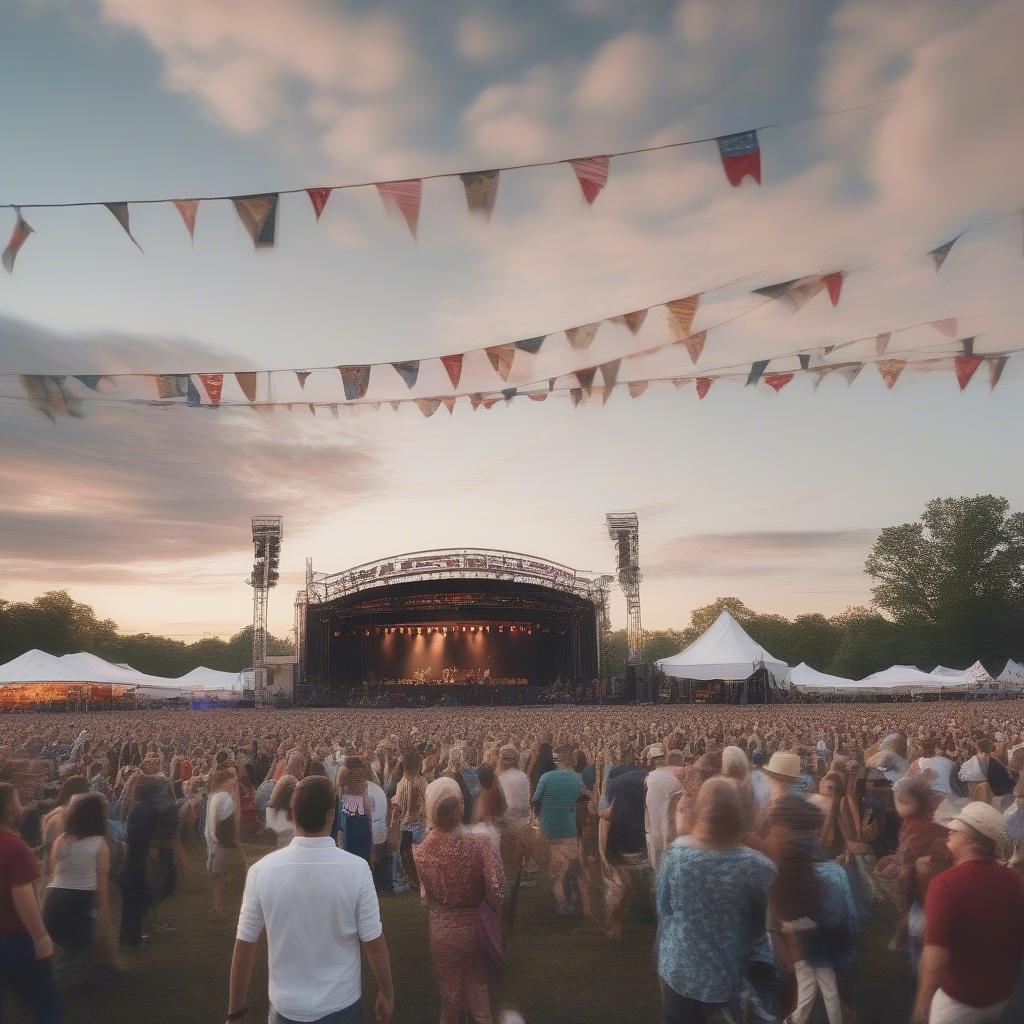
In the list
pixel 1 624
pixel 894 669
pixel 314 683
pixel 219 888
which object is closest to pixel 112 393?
pixel 219 888

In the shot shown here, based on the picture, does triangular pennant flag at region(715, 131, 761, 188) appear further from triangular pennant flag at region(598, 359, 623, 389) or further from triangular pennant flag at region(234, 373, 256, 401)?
triangular pennant flag at region(234, 373, 256, 401)

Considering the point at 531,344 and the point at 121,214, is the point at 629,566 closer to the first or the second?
the point at 531,344

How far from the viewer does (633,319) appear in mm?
9953

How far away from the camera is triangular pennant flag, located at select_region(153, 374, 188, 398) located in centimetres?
1253

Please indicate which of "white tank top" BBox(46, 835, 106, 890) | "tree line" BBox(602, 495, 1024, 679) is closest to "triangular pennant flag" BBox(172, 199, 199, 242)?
"white tank top" BBox(46, 835, 106, 890)

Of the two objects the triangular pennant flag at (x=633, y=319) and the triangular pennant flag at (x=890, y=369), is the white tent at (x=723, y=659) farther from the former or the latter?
the triangular pennant flag at (x=633, y=319)

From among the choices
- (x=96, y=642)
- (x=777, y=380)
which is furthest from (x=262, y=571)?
(x=96, y=642)

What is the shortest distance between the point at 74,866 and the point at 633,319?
25.2ft

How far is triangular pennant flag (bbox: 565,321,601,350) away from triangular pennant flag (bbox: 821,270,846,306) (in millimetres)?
→ 2532

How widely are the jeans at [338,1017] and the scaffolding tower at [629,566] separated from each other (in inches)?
1353

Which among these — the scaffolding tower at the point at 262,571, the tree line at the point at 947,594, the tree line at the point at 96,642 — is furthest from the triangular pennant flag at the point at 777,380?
the tree line at the point at 96,642

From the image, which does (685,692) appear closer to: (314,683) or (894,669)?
(894,669)

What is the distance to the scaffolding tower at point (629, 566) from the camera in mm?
36750

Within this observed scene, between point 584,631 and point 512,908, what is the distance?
33154 millimetres
